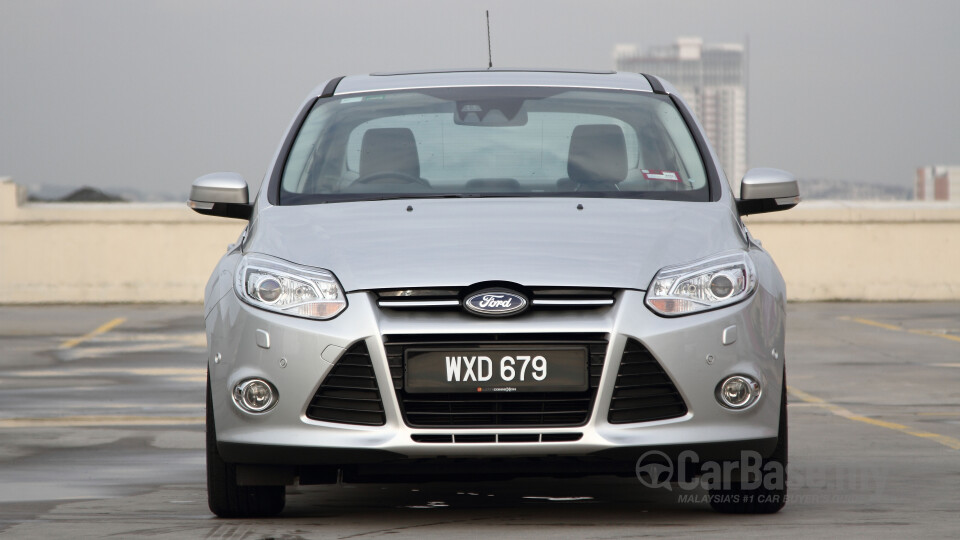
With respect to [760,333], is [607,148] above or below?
above

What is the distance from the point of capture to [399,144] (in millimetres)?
6027

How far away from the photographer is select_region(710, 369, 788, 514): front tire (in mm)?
5227

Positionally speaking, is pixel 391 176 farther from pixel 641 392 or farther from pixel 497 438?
pixel 641 392

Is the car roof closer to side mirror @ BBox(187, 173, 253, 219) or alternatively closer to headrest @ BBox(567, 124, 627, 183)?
headrest @ BBox(567, 124, 627, 183)

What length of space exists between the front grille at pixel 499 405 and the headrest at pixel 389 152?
1290mm

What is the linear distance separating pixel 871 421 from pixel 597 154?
3640 mm

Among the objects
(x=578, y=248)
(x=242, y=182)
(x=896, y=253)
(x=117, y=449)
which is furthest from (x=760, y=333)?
(x=896, y=253)

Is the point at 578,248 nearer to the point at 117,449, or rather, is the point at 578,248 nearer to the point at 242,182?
the point at 242,182

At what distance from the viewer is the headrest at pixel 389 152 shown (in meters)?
5.94

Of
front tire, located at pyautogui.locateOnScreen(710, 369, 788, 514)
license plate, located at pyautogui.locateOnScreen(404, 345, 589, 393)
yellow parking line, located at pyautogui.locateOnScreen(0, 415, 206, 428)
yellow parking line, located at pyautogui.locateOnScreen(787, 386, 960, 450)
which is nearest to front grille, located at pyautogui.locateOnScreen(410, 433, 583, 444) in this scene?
license plate, located at pyautogui.locateOnScreen(404, 345, 589, 393)

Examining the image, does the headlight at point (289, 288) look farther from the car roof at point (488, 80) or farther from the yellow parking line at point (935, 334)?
the yellow parking line at point (935, 334)

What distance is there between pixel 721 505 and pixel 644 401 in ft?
2.59

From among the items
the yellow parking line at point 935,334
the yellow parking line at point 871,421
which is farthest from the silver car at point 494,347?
the yellow parking line at point 935,334

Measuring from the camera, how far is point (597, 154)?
6012mm
